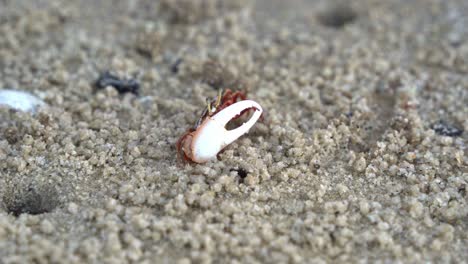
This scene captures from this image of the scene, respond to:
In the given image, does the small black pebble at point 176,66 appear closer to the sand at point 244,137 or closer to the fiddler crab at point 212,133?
the sand at point 244,137

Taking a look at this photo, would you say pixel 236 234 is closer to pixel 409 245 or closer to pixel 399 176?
pixel 409 245

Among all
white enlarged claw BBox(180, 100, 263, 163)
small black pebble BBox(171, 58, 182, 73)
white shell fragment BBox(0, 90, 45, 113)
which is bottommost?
white enlarged claw BBox(180, 100, 263, 163)

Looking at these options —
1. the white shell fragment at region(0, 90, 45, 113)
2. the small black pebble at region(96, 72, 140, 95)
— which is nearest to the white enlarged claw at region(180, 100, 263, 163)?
the small black pebble at region(96, 72, 140, 95)

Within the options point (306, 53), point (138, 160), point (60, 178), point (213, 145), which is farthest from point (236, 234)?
point (306, 53)

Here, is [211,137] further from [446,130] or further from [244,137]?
[446,130]

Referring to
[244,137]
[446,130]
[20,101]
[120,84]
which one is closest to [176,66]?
[120,84]

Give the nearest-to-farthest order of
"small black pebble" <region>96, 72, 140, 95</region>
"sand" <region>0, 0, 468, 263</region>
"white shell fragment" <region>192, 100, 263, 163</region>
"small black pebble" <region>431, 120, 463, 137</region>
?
"sand" <region>0, 0, 468, 263</region> → "white shell fragment" <region>192, 100, 263, 163</region> → "small black pebble" <region>431, 120, 463, 137</region> → "small black pebble" <region>96, 72, 140, 95</region>

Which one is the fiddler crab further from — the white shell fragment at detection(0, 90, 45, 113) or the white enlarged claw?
the white shell fragment at detection(0, 90, 45, 113)

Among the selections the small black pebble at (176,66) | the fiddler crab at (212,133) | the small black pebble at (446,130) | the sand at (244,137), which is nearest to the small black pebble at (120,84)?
the sand at (244,137)
